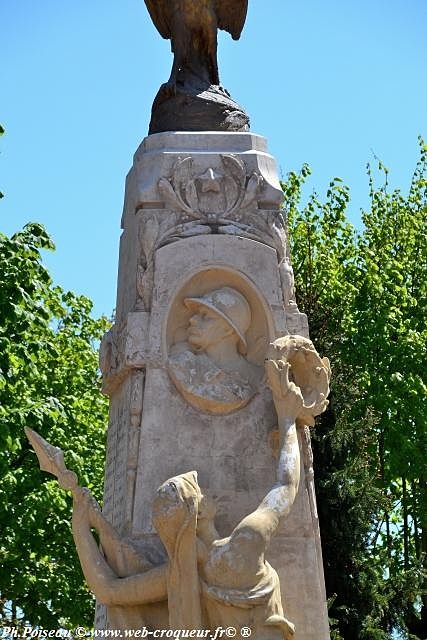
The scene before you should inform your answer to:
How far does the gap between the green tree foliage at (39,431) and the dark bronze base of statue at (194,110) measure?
16.3 ft

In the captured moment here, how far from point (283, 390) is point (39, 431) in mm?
8352

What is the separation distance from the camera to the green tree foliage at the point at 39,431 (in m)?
15.8

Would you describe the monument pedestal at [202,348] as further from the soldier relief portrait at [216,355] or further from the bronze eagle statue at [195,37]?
the bronze eagle statue at [195,37]

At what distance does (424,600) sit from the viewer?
797 inches

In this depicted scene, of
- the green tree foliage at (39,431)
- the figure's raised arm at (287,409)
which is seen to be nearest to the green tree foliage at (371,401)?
the green tree foliage at (39,431)

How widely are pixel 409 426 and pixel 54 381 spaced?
6755mm

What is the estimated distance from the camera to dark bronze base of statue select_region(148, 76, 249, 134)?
1104cm

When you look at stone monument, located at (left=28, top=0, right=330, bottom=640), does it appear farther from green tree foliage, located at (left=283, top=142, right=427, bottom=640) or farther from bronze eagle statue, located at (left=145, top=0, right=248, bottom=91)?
green tree foliage, located at (left=283, top=142, right=427, bottom=640)

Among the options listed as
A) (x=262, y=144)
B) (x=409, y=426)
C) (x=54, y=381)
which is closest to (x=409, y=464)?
(x=409, y=426)

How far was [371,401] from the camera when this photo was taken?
22016 mm

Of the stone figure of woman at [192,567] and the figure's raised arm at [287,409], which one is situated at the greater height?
the figure's raised arm at [287,409]

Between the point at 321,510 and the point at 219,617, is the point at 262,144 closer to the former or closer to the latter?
the point at 219,617

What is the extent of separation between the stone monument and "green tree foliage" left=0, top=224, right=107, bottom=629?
4990 mm

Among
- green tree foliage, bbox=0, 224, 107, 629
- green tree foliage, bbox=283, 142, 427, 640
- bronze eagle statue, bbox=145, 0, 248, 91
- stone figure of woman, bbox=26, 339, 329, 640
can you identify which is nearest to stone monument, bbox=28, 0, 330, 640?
stone figure of woman, bbox=26, 339, 329, 640
